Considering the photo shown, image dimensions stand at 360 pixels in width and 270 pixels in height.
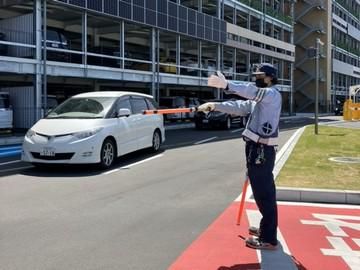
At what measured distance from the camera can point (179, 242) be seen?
19.1ft

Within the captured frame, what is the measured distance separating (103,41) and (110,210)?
2832 cm

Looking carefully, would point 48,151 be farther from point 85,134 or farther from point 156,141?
point 156,141

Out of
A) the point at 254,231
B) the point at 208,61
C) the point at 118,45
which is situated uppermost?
the point at 118,45

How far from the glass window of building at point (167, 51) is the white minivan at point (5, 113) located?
12.4m

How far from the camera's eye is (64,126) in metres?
10.9

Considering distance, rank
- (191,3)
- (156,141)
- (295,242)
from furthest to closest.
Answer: (191,3)
(156,141)
(295,242)

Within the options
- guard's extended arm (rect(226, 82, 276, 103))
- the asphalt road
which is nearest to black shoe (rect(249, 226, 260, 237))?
the asphalt road

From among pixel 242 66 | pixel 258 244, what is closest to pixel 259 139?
pixel 258 244

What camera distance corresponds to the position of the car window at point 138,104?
13.1m

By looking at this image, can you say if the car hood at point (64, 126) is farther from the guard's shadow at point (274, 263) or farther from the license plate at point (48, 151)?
the guard's shadow at point (274, 263)

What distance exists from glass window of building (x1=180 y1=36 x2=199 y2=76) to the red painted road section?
26823mm

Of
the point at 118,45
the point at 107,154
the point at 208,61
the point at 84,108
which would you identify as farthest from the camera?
the point at 208,61

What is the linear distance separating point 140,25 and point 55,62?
871cm

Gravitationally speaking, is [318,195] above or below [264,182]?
below
